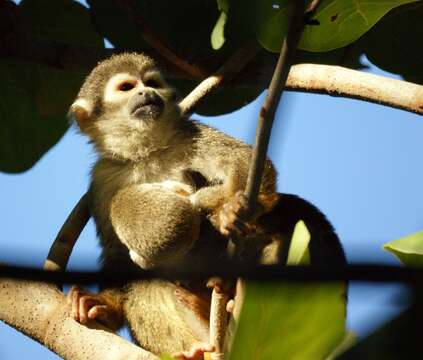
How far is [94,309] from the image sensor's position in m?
3.53

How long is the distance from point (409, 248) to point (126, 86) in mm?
2752

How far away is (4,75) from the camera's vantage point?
4.64 metres

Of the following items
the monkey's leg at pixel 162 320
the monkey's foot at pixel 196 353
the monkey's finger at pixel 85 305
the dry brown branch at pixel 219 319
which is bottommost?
the monkey's leg at pixel 162 320

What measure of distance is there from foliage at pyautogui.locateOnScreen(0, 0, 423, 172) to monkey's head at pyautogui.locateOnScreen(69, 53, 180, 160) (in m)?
0.12

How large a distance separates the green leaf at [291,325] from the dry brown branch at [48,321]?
4.03 feet

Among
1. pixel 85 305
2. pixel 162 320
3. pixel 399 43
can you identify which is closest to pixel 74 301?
pixel 85 305

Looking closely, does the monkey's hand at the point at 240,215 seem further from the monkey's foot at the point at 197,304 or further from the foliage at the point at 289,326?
the foliage at the point at 289,326

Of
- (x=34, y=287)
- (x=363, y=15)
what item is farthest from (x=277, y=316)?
(x=363, y=15)

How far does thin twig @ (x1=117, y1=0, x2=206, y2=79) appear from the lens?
4.04 m

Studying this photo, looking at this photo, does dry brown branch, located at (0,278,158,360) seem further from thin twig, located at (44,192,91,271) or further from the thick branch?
the thick branch

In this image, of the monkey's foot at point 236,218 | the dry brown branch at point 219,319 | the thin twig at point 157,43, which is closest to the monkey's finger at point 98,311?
the dry brown branch at point 219,319

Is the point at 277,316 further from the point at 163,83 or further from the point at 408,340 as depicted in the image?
the point at 163,83

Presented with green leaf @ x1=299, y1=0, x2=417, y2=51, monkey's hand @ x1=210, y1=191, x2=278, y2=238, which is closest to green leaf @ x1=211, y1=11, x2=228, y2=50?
green leaf @ x1=299, y1=0, x2=417, y2=51

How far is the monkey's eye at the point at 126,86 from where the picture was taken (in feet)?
15.9
